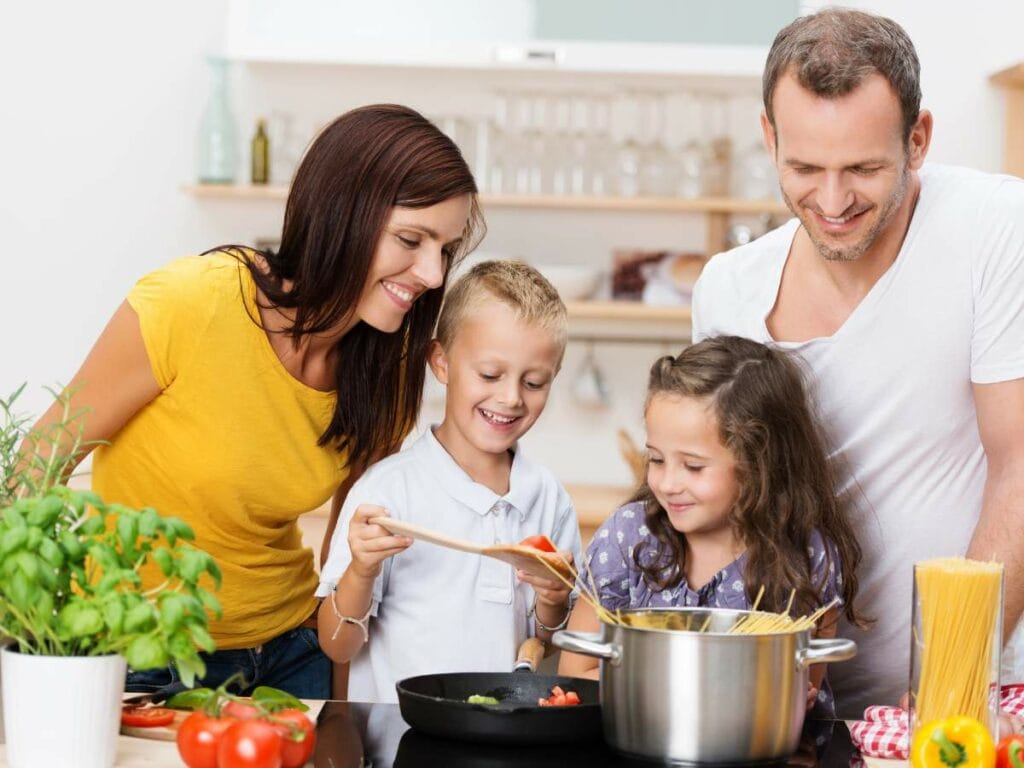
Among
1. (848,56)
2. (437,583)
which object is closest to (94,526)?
(437,583)

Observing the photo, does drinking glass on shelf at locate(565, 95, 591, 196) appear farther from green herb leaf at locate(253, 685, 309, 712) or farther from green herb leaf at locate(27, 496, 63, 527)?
green herb leaf at locate(27, 496, 63, 527)

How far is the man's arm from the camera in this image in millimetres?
1826

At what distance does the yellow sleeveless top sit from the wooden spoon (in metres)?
0.37

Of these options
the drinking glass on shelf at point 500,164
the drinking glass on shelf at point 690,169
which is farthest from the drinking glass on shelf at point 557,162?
the drinking glass on shelf at point 690,169

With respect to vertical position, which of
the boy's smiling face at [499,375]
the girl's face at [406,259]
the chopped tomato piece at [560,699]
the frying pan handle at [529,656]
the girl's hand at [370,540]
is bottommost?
the frying pan handle at [529,656]

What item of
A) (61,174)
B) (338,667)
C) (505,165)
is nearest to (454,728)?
(338,667)

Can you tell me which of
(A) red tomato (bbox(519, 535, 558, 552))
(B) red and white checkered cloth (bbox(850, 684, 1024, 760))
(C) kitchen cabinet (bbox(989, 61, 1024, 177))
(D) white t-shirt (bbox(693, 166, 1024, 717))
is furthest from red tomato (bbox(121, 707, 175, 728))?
(C) kitchen cabinet (bbox(989, 61, 1024, 177))

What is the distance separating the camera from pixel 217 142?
13.8 feet

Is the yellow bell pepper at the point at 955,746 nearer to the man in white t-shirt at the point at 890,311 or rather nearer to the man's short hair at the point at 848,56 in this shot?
the man in white t-shirt at the point at 890,311

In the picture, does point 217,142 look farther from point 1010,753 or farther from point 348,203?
point 1010,753

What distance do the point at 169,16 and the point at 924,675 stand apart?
3535mm

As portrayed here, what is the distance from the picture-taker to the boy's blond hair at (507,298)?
2.11 metres

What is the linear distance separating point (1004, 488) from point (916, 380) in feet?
0.61

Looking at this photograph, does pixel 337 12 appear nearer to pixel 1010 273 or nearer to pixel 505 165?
pixel 505 165
